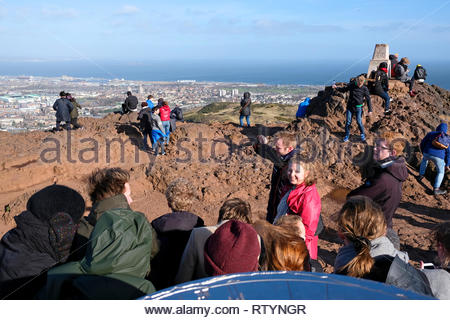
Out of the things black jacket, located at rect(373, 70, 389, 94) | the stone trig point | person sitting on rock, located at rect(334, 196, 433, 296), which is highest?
the stone trig point

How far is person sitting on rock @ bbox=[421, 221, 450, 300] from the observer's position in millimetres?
2414

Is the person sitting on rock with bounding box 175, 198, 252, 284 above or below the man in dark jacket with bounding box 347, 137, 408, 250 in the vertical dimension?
below

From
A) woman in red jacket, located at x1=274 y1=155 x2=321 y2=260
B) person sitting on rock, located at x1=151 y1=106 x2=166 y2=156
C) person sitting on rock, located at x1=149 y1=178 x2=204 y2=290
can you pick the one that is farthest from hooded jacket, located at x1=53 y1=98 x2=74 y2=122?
woman in red jacket, located at x1=274 y1=155 x2=321 y2=260

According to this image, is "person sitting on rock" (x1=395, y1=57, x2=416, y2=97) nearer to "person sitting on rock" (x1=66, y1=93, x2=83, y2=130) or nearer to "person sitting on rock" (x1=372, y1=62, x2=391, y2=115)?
"person sitting on rock" (x1=372, y1=62, x2=391, y2=115)

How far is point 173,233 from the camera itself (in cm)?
350

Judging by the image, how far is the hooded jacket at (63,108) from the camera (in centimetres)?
1252

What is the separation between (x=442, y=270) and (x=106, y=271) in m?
2.54

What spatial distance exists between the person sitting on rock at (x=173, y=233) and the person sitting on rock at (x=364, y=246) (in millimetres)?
1573

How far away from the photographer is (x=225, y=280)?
6.12 ft

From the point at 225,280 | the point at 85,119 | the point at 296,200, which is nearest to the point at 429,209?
the point at 296,200

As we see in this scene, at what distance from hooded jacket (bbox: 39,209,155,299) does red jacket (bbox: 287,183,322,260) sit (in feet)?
6.85

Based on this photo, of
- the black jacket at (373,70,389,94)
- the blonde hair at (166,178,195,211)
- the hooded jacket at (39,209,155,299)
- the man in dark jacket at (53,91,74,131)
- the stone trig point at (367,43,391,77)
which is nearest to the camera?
the hooded jacket at (39,209,155,299)

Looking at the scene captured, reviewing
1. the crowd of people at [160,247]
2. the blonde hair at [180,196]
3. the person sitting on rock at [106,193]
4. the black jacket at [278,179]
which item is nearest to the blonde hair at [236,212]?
the crowd of people at [160,247]

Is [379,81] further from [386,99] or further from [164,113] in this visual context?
[164,113]
